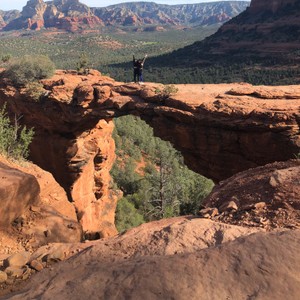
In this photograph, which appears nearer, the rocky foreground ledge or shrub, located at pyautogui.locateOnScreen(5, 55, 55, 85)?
the rocky foreground ledge

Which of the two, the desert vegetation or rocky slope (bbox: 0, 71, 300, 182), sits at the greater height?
rocky slope (bbox: 0, 71, 300, 182)

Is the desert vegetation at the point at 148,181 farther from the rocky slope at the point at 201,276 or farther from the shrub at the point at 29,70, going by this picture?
the rocky slope at the point at 201,276

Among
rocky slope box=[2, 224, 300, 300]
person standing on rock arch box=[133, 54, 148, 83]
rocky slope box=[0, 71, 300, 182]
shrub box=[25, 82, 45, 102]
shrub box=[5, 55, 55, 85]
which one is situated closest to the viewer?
rocky slope box=[2, 224, 300, 300]

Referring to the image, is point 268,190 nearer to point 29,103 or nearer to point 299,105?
point 299,105

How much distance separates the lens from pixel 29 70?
1759cm

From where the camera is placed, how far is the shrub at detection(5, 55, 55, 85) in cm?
1753

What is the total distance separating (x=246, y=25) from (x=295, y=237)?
78.0 metres

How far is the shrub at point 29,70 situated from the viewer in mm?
17531

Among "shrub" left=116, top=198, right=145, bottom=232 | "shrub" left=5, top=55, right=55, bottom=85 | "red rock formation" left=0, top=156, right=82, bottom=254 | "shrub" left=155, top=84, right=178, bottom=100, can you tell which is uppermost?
"shrub" left=5, top=55, right=55, bottom=85

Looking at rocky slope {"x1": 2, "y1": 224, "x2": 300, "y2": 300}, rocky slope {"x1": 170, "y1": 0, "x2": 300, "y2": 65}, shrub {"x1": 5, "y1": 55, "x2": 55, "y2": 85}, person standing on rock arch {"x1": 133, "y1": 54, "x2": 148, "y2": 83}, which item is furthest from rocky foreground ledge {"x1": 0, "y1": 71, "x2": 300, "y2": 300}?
rocky slope {"x1": 170, "y1": 0, "x2": 300, "y2": 65}

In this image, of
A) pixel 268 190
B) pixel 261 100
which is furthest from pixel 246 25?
pixel 268 190

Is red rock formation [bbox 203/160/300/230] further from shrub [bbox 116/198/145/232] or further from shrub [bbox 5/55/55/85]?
shrub [bbox 5/55/55/85]

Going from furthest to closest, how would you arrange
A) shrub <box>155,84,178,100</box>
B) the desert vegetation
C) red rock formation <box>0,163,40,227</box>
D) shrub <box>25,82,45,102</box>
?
the desert vegetation, shrub <box>25,82,45,102</box>, shrub <box>155,84,178,100</box>, red rock formation <box>0,163,40,227</box>

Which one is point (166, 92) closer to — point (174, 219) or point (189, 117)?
point (189, 117)
